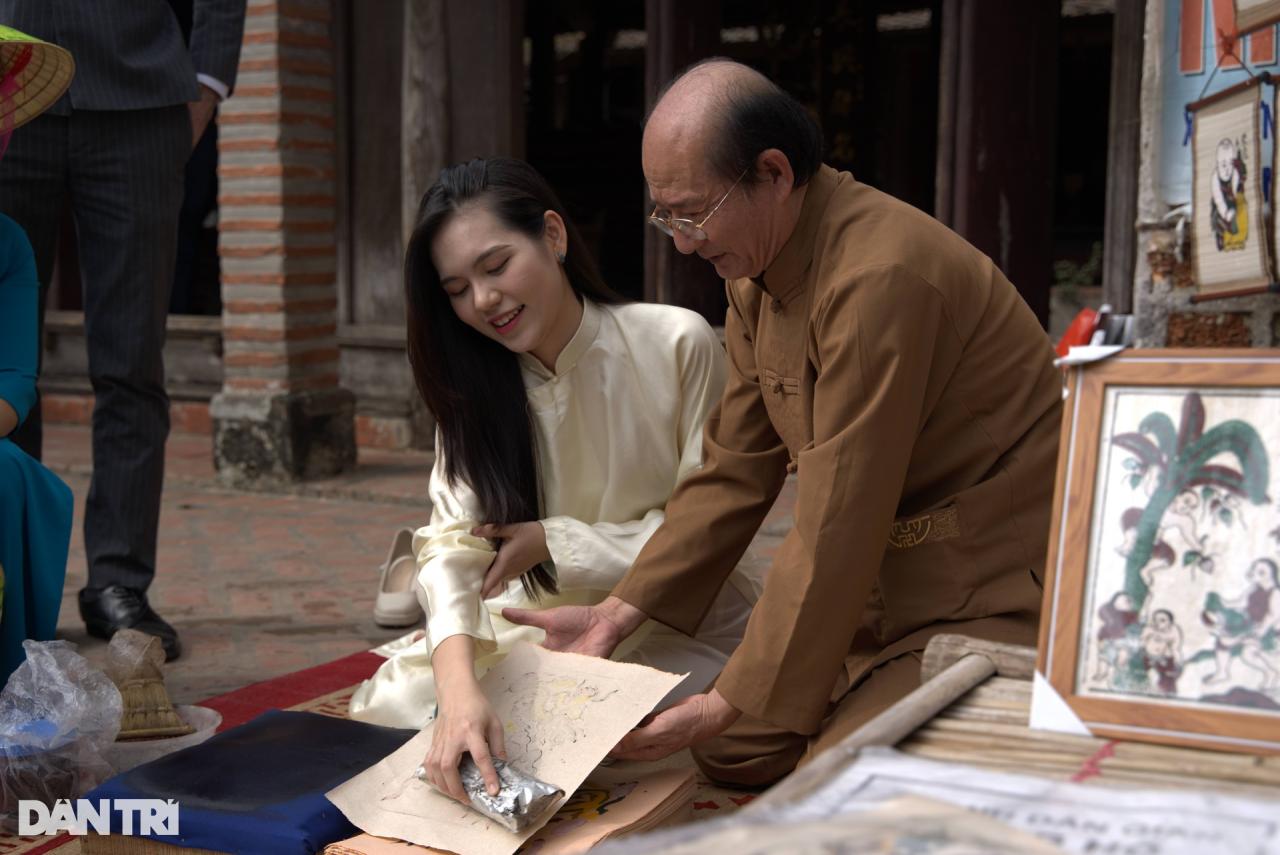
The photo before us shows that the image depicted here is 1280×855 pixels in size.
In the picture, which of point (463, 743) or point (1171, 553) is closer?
point (1171, 553)

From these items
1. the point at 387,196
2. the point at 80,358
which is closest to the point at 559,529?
the point at 387,196

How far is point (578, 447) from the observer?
9.23 ft

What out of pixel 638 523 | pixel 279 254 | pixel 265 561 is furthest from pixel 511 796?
pixel 279 254

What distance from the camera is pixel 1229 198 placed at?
3299 millimetres

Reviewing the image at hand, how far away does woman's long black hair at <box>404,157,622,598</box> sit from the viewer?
257cm

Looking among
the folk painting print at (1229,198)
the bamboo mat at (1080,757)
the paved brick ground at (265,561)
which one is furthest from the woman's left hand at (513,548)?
the folk painting print at (1229,198)

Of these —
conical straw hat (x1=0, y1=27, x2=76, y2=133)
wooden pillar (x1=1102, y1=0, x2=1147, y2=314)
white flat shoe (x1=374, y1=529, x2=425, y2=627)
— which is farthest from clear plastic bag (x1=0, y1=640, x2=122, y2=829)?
wooden pillar (x1=1102, y1=0, x2=1147, y2=314)

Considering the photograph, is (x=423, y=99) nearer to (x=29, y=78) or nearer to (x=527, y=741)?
(x=29, y=78)

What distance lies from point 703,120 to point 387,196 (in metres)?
5.05

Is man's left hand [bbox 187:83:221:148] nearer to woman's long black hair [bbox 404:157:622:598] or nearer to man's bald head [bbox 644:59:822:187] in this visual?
woman's long black hair [bbox 404:157:622:598]

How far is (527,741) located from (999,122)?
3299mm

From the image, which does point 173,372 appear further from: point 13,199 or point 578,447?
point 578,447

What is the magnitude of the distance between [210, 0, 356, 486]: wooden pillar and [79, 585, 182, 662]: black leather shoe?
239 cm

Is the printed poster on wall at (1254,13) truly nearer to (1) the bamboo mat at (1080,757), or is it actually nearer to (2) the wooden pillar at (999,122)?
(2) the wooden pillar at (999,122)
